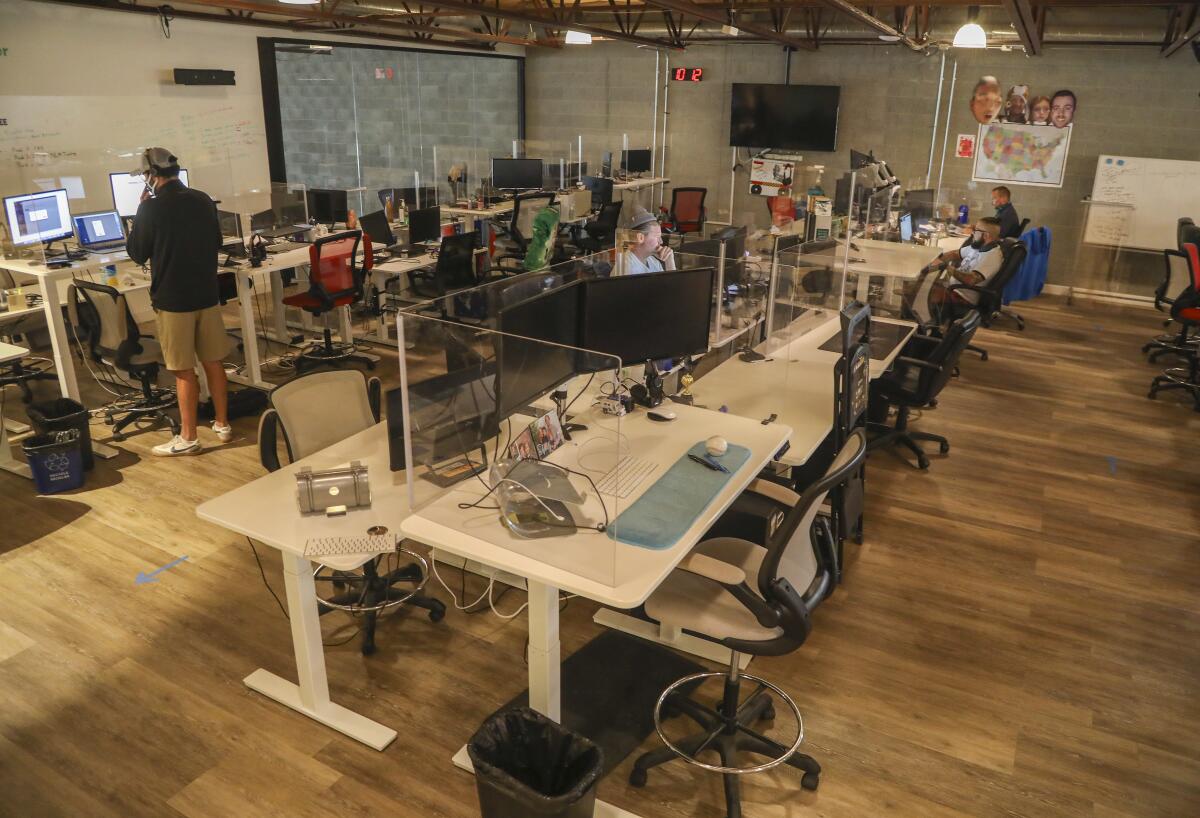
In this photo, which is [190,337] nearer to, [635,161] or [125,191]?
[125,191]

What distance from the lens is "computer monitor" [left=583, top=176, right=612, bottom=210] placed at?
1031 cm

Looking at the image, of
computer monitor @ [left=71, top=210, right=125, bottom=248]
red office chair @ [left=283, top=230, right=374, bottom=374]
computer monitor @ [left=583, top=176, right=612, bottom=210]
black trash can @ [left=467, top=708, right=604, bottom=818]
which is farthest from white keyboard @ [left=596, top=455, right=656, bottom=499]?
computer monitor @ [left=583, top=176, right=612, bottom=210]

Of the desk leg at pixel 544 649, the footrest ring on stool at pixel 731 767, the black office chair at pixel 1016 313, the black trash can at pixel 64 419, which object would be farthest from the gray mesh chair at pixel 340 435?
the black office chair at pixel 1016 313

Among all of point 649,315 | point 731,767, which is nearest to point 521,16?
point 649,315

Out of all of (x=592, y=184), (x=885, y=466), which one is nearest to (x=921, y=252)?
(x=885, y=466)

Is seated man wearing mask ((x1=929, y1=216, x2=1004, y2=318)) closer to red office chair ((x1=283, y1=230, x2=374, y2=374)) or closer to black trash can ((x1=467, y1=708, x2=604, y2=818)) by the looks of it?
red office chair ((x1=283, y1=230, x2=374, y2=374))

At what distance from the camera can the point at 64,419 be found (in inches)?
184

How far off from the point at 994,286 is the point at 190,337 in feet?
19.4

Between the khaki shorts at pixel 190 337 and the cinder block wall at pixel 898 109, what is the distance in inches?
291

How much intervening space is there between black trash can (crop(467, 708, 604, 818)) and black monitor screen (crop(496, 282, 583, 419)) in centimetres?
96

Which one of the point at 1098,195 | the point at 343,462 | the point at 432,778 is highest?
the point at 1098,195

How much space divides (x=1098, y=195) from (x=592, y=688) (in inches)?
346

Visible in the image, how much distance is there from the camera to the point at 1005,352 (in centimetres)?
757

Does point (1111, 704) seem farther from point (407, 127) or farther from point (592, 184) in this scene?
point (407, 127)
